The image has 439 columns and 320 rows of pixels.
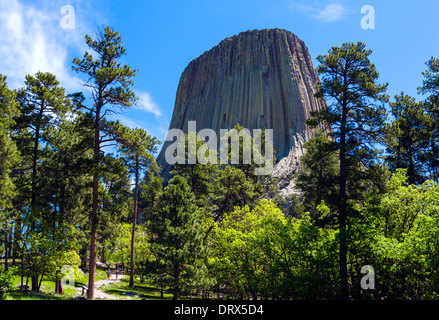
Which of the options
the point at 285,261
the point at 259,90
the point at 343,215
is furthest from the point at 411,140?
the point at 259,90

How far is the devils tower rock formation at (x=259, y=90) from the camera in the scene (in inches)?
2680

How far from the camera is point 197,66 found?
93.1m

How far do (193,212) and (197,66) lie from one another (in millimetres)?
77189

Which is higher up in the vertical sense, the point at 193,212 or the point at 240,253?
the point at 193,212

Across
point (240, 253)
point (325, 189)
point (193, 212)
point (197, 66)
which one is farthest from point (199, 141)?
point (197, 66)

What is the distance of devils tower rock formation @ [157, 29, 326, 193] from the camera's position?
6808cm

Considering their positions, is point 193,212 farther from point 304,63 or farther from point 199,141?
point 304,63

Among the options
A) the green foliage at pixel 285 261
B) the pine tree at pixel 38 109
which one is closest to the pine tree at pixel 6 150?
the pine tree at pixel 38 109

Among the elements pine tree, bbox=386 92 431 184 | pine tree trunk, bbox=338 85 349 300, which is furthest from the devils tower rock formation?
pine tree trunk, bbox=338 85 349 300

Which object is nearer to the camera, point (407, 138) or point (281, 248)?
point (281, 248)

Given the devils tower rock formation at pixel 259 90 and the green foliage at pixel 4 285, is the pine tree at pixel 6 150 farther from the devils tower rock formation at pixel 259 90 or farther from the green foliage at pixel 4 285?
the devils tower rock formation at pixel 259 90

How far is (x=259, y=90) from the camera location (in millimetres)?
74000

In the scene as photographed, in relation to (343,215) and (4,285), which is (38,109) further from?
(343,215)

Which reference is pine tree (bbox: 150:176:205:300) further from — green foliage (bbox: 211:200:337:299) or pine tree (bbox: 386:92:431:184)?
pine tree (bbox: 386:92:431:184)
